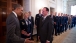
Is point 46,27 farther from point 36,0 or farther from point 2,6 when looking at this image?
point 36,0

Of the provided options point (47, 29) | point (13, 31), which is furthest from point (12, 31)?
point (47, 29)

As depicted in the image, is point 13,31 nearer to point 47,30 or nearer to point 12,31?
point 12,31

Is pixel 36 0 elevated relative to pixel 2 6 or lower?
elevated

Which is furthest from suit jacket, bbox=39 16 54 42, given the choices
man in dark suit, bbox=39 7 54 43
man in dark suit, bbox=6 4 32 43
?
man in dark suit, bbox=6 4 32 43

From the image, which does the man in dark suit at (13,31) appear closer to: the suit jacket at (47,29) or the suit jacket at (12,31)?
the suit jacket at (12,31)

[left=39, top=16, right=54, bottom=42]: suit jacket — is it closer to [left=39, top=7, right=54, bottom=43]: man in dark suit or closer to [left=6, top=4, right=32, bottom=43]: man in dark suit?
[left=39, top=7, right=54, bottom=43]: man in dark suit

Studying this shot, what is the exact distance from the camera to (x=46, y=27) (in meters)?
3.21

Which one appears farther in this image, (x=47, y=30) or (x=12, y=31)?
(x=47, y=30)

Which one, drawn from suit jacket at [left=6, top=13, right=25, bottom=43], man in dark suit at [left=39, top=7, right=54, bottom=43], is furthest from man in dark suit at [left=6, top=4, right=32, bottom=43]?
man in dark suit at [left=39, top=7, right=54, bottom=43]

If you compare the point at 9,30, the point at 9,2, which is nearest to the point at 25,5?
the point at 9,2

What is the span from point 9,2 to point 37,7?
2944 millimetres

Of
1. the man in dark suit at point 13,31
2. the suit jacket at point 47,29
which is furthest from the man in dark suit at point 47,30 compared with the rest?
the man in dark suit at point 13,31

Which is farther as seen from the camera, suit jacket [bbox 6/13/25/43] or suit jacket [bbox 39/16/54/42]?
suit jacket [bbox 39/16/54/42]

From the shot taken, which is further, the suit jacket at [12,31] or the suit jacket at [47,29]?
the suit jacket at [47,29]
